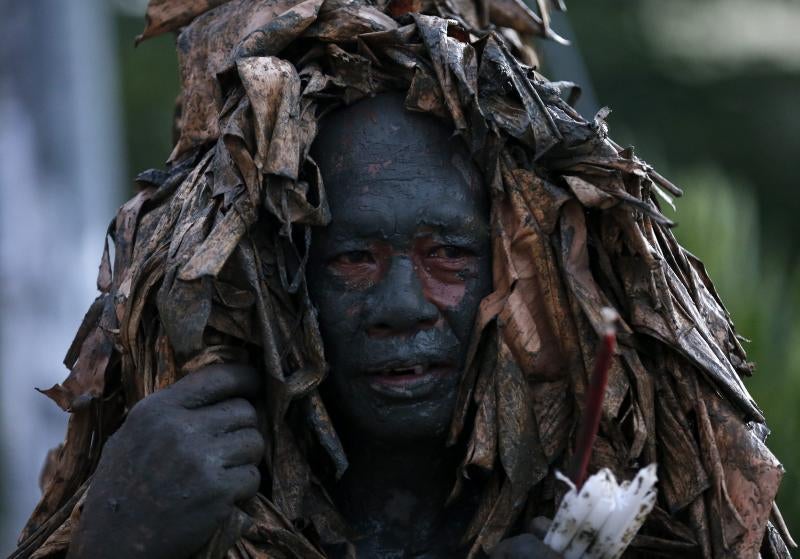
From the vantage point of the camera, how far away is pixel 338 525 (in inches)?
135

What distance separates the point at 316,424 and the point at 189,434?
0.33 meters


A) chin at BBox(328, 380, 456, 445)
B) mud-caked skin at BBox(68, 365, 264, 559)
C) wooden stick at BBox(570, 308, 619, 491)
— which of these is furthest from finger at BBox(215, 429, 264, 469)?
wooden stick at BBox(570, 308, 619, 491)

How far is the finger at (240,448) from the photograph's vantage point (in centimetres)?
317

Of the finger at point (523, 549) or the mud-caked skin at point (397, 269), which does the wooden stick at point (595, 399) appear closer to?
the finger at point (523, 549)

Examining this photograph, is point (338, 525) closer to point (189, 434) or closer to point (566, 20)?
point (189, 434)

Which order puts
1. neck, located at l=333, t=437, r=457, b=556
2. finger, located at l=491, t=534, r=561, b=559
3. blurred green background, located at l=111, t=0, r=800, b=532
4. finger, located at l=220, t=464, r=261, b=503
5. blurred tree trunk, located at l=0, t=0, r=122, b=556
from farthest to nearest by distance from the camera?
blurred green background, located at l=111, t=0, r=800, b=532 < blurred tree trunk, located at l=0, t=0, r=122, b=556 < neck, located at l=333, t=437, r=457, b=556 < finger, located at l=220, t=464, r=261, b=503 < finger, located at l=491, t=534, r=561, b=559

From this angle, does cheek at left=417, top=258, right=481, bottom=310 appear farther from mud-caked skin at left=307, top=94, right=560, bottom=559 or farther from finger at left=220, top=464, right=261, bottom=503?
finger at left=220, top=464, right=261, bottom=503

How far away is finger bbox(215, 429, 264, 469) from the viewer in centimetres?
317

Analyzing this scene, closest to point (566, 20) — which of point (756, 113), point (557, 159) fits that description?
point (756, 113)

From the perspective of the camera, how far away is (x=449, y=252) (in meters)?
3.39

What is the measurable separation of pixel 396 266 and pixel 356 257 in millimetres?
93

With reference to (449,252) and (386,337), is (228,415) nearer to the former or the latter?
(386,337)

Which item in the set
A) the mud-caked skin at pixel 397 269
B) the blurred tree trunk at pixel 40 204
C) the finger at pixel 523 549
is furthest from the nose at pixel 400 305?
the blurred tree trunk at pixel 40 204

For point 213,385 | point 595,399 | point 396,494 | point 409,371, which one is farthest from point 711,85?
point 595,399
